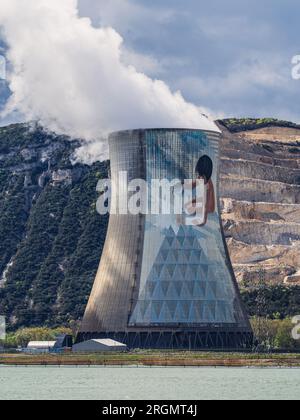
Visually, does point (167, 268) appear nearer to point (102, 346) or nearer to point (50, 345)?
point (102, 346)

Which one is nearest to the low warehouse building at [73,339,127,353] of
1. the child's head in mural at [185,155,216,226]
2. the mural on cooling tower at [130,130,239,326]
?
the mural on cooling tower at [130,130,239,326]

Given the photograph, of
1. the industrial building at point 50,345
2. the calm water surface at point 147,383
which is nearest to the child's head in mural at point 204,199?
the industrial building at point 50,345

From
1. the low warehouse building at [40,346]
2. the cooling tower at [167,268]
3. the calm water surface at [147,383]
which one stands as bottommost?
the calm water surface at [147,383]

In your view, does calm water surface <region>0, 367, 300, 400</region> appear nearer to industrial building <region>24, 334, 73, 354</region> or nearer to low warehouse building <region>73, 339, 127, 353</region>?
low warehouse building <region>73, 339, 127, 353</region>

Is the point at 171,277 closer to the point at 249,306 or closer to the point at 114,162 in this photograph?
the point at 114,162

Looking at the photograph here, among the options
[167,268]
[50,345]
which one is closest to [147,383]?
[167,268]

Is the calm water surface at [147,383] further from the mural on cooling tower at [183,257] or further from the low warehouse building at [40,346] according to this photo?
the low warehouse building at [40,346]
